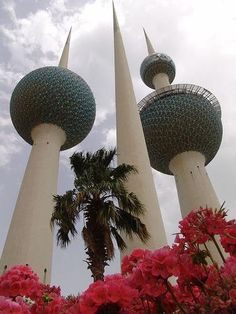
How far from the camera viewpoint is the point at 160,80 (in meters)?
44.8

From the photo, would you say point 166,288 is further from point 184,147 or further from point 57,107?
point 184,147

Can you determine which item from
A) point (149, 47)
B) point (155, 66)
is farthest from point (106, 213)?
point (149, 47)

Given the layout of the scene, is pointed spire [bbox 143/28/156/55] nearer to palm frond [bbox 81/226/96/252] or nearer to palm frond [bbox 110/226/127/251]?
palm frond [bbox 110/226/127/251]

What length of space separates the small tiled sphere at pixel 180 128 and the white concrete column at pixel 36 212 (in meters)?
11.6

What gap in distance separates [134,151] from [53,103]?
11.0 meters

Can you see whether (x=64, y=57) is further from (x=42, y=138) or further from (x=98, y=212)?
(x=98, y=212)

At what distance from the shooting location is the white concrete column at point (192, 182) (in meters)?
29.9

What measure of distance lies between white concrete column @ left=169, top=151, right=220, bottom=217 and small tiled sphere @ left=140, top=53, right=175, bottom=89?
15016mm

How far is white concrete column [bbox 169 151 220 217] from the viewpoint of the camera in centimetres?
2989

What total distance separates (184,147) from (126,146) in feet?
45.9

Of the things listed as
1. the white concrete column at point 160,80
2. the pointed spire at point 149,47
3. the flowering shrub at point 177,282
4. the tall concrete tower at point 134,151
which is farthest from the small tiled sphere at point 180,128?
the flowering shrub at point 177,282

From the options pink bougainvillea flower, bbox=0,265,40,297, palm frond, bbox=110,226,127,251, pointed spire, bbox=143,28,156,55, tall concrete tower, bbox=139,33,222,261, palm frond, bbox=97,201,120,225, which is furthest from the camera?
pointed spire, bbox=143,28,156,55

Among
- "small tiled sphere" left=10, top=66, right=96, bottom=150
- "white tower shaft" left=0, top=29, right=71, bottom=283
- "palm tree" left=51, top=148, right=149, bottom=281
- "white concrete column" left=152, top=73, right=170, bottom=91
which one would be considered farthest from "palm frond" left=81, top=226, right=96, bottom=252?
"white concrete column" left=152, top=73, right=170, bottom=91

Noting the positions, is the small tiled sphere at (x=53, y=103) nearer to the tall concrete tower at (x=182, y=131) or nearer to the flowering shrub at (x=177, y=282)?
the tall concrete tower at (x=182, y=131)
